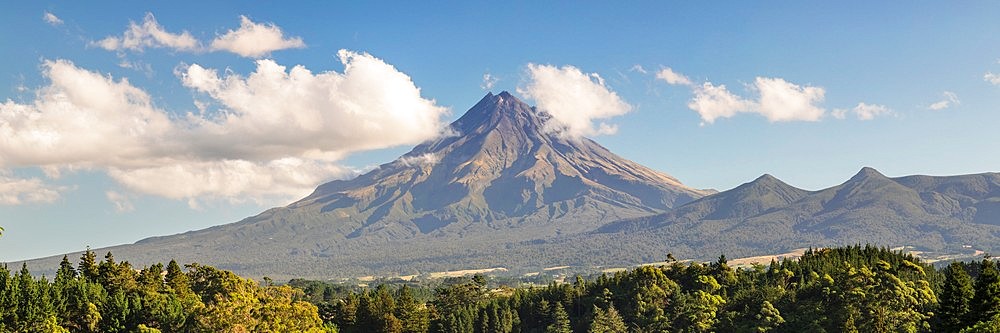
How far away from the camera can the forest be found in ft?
265

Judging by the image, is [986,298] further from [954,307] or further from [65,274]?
[65,274]

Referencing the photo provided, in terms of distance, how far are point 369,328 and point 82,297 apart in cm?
4527

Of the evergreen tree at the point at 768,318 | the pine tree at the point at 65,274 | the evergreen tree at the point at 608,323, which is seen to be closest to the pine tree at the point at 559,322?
the evergreen tree at the point at 608,323

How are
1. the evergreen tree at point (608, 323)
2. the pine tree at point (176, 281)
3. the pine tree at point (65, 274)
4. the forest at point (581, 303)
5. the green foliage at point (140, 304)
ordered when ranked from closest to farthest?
the green foliage at point (140, 304)
the forest at point (581, 303)
the pine tree at point (65, 274)
the pine tree at point (176, 281)
the evergreen tree at point (608, 323)

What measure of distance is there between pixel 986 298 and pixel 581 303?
73891 millimetres

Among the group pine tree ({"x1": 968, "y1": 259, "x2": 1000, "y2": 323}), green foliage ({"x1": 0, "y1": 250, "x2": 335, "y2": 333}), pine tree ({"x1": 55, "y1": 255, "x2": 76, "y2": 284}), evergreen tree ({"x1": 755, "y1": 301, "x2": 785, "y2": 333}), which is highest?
pine tree ({"x1": 55, "y1": 255, "x2": 76, "y2": 284})

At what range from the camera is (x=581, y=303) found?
137000mm

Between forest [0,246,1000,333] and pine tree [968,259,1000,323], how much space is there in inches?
4.0

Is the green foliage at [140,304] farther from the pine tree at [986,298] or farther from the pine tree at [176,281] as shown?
the pine tree at [986,298]

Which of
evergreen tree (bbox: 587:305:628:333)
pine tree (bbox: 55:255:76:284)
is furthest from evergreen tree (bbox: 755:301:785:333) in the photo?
pine tree (bbox: 55:255:76:284)

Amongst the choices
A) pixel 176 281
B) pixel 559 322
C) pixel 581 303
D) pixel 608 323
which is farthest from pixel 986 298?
pixel 176 281

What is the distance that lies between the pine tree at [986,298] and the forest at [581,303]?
0.10 meters

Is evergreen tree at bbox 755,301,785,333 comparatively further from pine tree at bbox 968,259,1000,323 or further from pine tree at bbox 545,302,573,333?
pine tree at bbox 968,259,1000,323

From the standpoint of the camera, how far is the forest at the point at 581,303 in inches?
3177
